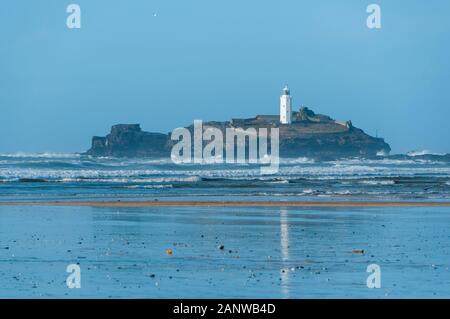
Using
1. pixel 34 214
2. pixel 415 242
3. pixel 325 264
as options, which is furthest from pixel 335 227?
pixel 34 214

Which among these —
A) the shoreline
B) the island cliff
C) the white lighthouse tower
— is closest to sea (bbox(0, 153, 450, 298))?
the shoreline

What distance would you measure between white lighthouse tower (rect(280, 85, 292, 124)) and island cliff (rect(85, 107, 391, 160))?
1.08 metres

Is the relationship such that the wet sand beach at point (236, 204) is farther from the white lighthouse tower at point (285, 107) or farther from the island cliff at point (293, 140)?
the white lighthouse tower at point (285, 107)

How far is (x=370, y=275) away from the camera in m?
11.2

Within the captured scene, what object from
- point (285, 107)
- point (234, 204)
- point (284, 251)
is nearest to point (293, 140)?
point (285, 107)

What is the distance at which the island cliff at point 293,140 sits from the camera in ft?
396

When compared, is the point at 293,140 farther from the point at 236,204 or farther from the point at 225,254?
the point at 225,254

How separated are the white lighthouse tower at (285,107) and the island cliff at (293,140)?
1079 millimetres

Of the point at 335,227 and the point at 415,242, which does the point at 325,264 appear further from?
the point at 335,227

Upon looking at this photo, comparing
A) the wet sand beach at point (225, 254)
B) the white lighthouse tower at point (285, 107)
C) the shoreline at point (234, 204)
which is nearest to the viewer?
the wet sand beach at point (225, 254)

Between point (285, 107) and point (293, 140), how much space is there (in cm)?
583

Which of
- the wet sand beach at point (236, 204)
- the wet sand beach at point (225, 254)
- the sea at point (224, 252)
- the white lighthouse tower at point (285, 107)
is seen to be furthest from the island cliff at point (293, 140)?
the wet sand beach at point (225, 254)

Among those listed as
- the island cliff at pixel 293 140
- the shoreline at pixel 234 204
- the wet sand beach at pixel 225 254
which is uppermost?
the island cliff at pixel 293 140

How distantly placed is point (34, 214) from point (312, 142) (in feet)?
353
